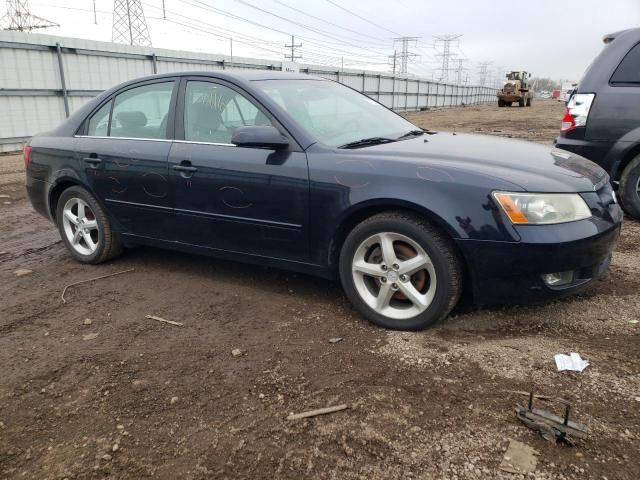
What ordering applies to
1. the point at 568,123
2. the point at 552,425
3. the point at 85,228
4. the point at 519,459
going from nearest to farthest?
the point at 519,459 < the point at 552,425 < the point at 85,228 < the point at 568,123

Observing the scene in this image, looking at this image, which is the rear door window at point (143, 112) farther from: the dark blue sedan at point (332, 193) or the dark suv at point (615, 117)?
the dark suv at point (615, 117)

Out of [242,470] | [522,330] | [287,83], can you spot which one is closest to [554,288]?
[522,330]

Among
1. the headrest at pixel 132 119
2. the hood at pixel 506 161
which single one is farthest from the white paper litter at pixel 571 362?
the headrest at pixel 132 119

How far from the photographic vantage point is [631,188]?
17.4ft

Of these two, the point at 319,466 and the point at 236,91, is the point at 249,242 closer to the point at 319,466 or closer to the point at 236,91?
the point at 236,91

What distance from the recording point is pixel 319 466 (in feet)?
6.82

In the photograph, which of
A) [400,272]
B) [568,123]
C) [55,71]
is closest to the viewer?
[400,272]

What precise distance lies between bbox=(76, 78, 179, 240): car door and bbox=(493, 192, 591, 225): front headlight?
2.41 m

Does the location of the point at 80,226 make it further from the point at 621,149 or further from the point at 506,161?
the point at 621,149

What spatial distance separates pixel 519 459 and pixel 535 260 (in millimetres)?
1144

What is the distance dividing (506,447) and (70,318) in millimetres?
2871

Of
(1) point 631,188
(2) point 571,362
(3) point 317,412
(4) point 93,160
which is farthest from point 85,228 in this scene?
(1) point 631,188

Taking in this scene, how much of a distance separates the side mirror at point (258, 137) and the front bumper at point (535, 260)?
1.30 metres

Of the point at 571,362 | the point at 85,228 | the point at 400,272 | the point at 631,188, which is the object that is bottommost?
the point at 571,362
